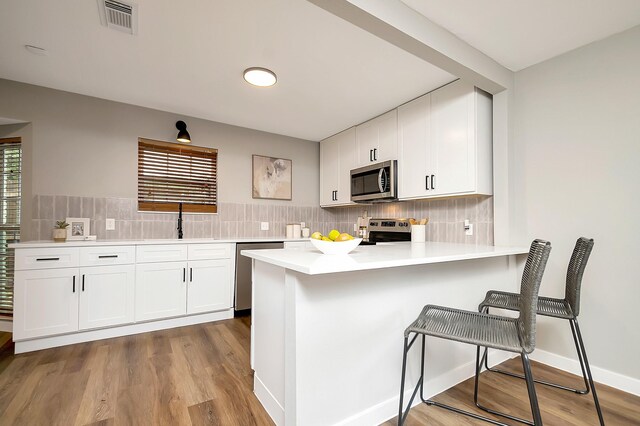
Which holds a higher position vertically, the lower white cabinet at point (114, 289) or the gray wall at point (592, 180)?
the gray wall at point (592, 180)

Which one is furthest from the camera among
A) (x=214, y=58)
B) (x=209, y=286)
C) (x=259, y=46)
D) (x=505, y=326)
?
(x=209, y=286)

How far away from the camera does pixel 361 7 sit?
149 centimetres

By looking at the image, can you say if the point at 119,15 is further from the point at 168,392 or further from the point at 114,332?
the point at 114,332

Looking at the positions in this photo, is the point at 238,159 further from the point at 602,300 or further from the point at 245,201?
the point at 602,300

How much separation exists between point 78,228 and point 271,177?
2.22 metres

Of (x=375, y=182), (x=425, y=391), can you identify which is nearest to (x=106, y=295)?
(x=425, y=391)

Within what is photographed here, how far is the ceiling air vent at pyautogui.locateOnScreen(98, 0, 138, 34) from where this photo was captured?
1.72 metres

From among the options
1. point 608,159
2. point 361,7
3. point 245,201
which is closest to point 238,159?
point 245,201

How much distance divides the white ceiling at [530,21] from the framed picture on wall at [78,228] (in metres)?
3.38

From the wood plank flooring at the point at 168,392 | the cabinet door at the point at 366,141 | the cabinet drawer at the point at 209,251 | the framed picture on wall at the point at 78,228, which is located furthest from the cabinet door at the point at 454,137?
the framed picture on wall at the point at 78,228

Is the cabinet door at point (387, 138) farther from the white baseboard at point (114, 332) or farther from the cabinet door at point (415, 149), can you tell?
the white baseboard at point (114, 332)

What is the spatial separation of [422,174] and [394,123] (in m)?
0.72

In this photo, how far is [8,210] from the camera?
2.91m

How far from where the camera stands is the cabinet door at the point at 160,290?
2.75 metres
